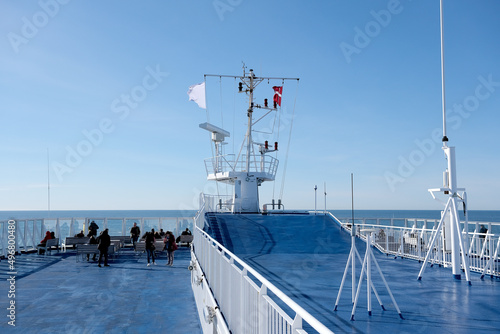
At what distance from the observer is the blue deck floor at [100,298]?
9.28 m

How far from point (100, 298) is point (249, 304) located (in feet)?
28.8

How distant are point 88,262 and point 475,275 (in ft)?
52.2

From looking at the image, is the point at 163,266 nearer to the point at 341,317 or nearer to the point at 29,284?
the point at 29,284

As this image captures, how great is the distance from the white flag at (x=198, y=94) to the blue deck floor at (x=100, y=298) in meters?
11.4

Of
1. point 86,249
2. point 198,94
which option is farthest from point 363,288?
point 198,94

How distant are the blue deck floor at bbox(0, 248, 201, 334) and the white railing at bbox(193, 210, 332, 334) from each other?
269cm

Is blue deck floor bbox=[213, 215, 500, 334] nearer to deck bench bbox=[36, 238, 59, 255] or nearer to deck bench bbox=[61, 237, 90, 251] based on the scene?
deck bench bbox=[61, 237, 90, 251]

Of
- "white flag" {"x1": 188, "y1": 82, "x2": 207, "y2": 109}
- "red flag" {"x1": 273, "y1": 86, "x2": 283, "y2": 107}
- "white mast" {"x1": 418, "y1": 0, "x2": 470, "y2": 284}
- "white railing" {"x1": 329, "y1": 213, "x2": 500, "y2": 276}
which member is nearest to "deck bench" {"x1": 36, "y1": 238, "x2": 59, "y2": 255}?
"white flag" {"x1": 188, "y1": 82, "x2": 207, "y2": 109}

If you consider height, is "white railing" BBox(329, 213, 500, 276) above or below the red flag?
below

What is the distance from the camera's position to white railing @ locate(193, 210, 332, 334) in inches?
117

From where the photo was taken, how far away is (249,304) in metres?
4.64

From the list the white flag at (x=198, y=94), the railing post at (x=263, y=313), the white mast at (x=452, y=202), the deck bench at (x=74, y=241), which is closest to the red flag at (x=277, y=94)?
the white flag at (x=198, y=94)

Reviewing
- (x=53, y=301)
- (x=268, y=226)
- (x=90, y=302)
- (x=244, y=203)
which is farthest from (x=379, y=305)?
(x=244, y=203)

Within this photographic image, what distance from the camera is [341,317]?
777 centimetres
